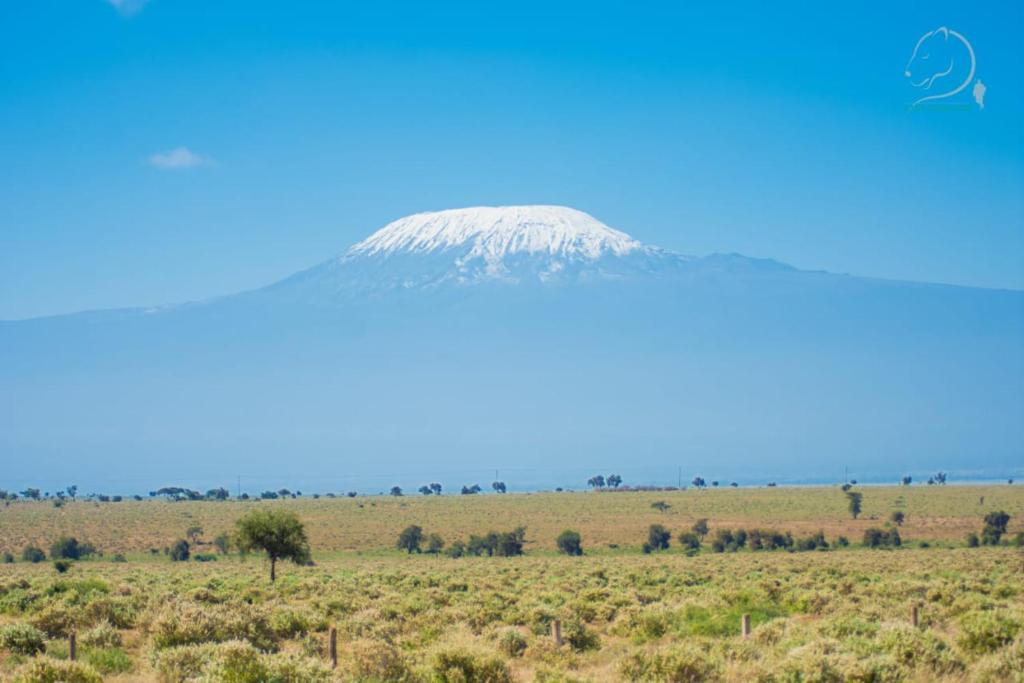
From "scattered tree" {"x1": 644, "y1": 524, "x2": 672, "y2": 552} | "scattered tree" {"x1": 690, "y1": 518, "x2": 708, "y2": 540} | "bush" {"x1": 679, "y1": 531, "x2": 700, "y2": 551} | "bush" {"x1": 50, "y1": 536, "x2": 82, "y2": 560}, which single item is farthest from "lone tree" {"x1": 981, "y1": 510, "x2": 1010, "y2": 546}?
"bush" {"x1": 50, "y1": 536, "x2": 82, "y2": 560}

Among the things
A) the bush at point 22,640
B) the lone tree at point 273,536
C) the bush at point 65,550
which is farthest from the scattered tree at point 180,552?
the bush at point 22,640

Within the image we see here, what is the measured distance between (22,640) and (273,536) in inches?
966

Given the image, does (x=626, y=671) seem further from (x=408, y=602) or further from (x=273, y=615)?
(x=408, y=602)

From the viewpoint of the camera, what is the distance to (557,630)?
1956 cm

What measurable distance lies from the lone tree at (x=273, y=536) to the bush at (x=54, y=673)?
2924 centimetres

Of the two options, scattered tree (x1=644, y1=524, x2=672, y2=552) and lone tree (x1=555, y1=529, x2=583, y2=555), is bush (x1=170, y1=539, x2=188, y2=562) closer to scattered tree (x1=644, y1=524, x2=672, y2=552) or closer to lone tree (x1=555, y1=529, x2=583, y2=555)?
→ lone tree (x1=555, y1=529, x2=583, y2=555)

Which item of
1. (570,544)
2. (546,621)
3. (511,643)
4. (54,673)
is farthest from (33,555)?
(54,673)

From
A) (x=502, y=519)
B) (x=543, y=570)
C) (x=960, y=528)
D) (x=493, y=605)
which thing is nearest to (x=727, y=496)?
(x=502, y=519)

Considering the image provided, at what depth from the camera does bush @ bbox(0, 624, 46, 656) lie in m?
18.6

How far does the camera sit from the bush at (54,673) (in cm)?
1333

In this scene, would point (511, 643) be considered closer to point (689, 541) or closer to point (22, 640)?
point (22, 640)

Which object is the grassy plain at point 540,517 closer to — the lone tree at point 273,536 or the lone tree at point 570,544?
the lone tree at point 570,544

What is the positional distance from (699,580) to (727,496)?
92.2 metres

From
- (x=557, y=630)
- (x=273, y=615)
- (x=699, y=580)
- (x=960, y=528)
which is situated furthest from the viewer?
(x=960, y=528)
